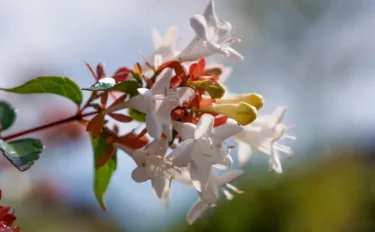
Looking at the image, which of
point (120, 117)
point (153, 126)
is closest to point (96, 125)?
point (120, 117)

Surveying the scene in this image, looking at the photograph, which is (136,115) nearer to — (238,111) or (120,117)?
(120,117)

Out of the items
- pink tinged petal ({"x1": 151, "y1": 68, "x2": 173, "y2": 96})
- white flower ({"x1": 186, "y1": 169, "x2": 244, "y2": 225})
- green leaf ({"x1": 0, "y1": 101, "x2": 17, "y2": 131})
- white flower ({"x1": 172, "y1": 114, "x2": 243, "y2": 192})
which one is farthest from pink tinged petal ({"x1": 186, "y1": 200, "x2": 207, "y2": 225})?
green leaf ({"x1": 0, "y1": 101, "x2": 17, "y2": 131})

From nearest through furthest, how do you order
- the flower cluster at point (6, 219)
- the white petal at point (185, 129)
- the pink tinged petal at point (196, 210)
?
1. the flower cluster at point (6, 219)
2. the white petal at point (185, 129)
3. the pink tinged petal at point (196, 210)

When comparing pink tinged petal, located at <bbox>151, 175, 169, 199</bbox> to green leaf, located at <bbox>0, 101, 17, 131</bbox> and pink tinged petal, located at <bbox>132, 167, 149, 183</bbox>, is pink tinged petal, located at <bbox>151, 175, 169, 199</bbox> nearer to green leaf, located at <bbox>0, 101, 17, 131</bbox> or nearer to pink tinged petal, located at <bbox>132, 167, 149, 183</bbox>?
pink tinged petal, located at <bbox>132, 167, 149, 183</bbox>

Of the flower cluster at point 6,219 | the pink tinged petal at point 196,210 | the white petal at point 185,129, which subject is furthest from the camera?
the pink tinged petal at point 196,210

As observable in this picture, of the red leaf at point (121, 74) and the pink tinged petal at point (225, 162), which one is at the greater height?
the red leaf at point (121, 74)

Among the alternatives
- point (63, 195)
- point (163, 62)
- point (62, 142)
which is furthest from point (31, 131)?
point (63, 195)

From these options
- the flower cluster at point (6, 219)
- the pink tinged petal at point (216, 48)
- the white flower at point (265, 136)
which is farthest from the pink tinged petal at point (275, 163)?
the flower cluster at point (6, 219)

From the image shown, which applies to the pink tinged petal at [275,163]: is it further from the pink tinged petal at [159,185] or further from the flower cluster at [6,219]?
the flower cluster at [6,219]

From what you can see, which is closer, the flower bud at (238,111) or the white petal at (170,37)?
the flower bud at (238,111)
